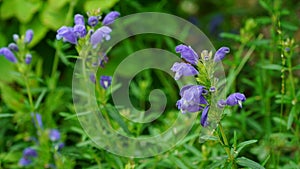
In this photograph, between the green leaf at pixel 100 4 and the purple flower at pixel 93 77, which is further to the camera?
the green leaf at pixel 100 4

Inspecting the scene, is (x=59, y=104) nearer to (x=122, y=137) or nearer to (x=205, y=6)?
(x=122, y=137)

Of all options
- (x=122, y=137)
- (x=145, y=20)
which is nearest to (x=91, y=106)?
(x=122, y=137)

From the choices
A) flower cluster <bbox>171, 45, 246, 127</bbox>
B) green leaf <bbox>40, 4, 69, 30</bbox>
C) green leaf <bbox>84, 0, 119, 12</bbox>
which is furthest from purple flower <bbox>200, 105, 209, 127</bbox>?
green leaf <bbox>40, 4, 69, 30</bbox>

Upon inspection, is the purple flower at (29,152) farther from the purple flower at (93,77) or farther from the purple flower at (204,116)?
the purple flower at (204,116)

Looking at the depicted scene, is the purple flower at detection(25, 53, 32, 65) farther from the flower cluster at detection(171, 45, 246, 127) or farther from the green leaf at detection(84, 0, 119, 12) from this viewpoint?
the flower cluster at detection(171, 45, 246, 127)

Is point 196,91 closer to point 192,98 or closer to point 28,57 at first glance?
point 192,98

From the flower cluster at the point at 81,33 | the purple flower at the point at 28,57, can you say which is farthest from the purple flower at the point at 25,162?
the flower cluster at the point at 81,33

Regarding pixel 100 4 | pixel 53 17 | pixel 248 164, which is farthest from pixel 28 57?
pixel 248 164

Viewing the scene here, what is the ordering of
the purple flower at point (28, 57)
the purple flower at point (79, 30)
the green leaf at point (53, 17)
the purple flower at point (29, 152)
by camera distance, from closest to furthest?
Result: the purple flower at point (79, 30)
the purple flower at point (28, 57)
the purple flower at point (29, 152)
the green leaf at point (53, 17)
